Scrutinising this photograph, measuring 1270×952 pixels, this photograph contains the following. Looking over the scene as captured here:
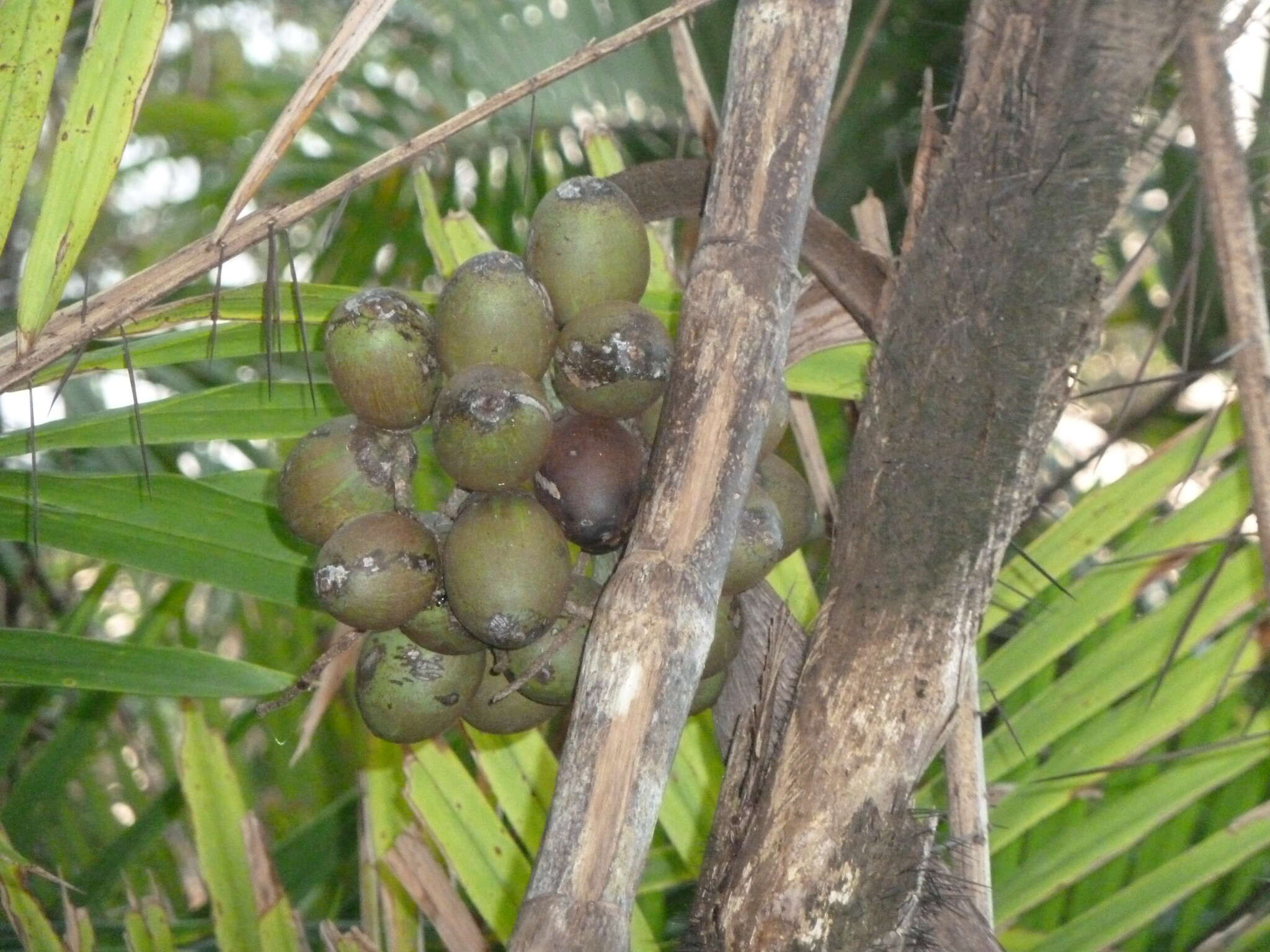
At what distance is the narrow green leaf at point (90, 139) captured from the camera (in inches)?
35.5

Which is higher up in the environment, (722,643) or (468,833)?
(722,643)

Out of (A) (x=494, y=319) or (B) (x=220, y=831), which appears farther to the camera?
(B) (x=220, y=831)

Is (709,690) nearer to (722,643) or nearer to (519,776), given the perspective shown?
(722,643)

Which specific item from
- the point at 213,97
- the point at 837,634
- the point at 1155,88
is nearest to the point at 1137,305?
the point at 1155,88

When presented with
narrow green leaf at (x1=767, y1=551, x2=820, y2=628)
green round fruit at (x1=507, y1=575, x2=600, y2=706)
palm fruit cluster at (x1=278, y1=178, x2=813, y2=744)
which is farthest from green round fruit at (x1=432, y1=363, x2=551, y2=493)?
narrow green leaf at (x1=767, y1=551, x2=820, y2=628)

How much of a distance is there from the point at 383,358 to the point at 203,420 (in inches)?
15.0

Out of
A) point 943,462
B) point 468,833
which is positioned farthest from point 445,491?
point 943,462

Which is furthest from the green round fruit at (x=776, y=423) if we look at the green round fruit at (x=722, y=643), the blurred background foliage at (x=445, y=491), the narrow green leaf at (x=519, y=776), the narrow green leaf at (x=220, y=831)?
the narrow green leaf at (x=220, y=831)

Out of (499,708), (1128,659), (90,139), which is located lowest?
(1128,659)

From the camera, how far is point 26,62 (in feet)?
3.01

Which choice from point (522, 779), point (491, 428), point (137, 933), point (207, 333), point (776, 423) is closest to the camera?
point (491, 428)

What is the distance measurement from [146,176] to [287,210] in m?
3.44

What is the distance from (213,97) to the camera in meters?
3.73

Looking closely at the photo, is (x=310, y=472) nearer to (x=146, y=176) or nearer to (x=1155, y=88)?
(x=1155, y=88)
